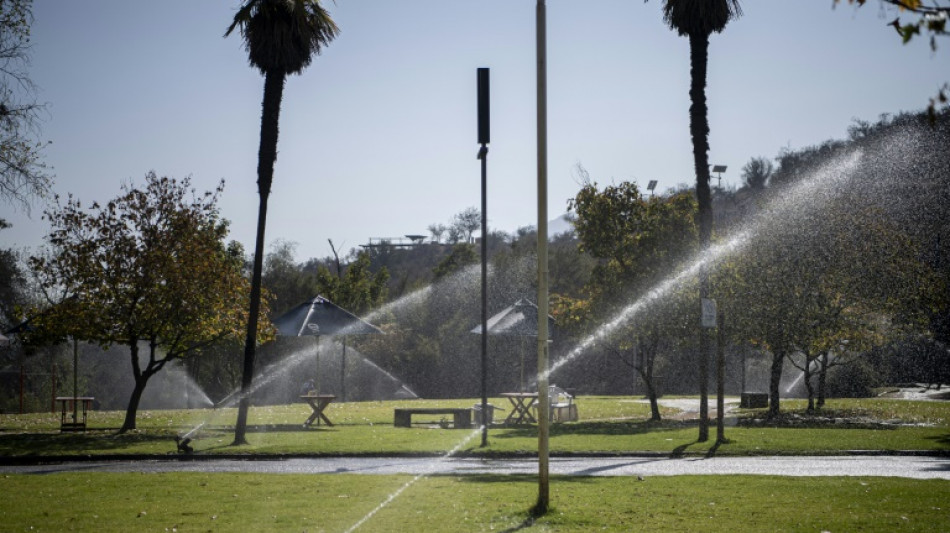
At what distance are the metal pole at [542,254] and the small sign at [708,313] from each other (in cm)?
890

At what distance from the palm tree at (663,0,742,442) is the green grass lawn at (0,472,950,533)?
7021mm

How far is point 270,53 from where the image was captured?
20641 millimetres

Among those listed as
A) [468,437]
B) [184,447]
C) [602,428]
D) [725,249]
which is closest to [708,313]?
[468,437]

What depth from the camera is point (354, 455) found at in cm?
1952

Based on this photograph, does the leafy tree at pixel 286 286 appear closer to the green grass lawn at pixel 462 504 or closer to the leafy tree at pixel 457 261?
the leafy tree at pixel 457 261

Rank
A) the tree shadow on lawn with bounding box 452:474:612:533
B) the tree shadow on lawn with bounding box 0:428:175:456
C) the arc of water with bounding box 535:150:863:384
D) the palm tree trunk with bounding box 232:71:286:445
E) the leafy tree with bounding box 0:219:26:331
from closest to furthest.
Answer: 1. the tree shadow on lawn with bounding box 452:474:612:533
2. the tree shadow on lawn with bounding box 0:428:175:456
3. the palm tree trunk with bounding box 232:71:286:445
4. the arc of water with bounding box 535:150:863:384
5. the leafy tree with bounding box 0:219:26:331

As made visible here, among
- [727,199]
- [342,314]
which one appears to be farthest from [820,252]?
[727,199]

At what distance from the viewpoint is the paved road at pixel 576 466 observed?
625 inches

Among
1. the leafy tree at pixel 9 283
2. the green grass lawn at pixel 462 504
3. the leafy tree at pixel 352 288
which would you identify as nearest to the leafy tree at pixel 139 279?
the green grass lawn at pixel 462 504

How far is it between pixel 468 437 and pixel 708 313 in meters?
7.08

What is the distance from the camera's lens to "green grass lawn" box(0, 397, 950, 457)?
784 inches

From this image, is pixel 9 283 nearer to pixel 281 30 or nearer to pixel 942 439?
pixel 281 30

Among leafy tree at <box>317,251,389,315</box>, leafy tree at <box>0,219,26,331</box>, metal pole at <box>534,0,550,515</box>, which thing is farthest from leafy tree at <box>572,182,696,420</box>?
leafy tree at <box>0,219,26,331</box>

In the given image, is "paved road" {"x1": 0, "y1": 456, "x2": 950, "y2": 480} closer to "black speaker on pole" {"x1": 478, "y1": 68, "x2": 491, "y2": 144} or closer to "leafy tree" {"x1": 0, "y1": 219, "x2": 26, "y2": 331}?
"black speaker on pole" {"x1": 478, "y1": 68, "x2": 491, "y2": 144}
